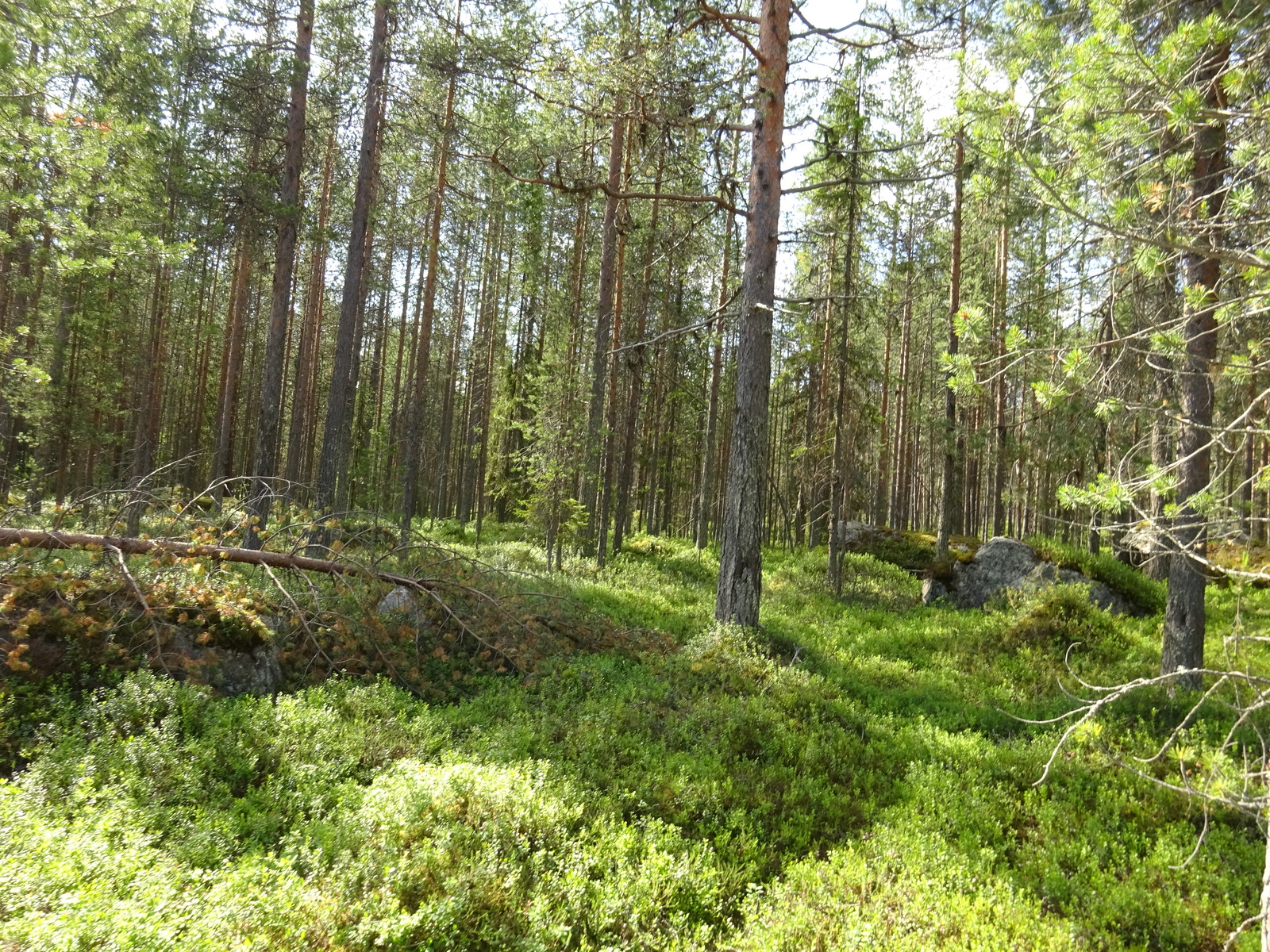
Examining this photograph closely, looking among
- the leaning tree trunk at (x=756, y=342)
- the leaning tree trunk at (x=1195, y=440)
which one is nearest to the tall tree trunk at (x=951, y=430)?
the leaning tree trunk at (x=1195, y=440)

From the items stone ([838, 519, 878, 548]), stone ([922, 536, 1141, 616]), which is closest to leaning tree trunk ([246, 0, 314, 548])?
stone ([922, 536, 1141, 616])

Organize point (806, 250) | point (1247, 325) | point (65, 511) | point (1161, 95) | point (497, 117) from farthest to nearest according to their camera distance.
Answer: point (806, 250) < point (497, 117) < point (1247, 325) < point (65, 511) < point (1161, 95)

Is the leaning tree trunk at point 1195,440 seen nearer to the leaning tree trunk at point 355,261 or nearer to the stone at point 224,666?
the stone at point 224,666

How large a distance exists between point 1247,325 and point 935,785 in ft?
22.1

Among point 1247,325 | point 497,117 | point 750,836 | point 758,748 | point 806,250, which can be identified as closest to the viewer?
point 750,836

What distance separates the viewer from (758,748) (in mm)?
5855

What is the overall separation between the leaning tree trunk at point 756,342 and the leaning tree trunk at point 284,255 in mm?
9095

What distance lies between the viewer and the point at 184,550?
6809 mm

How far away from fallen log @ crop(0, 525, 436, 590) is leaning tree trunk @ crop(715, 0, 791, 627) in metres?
4.13

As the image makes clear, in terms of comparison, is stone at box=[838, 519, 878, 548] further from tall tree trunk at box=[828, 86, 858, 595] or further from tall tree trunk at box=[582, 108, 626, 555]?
tall tree trunk at box=[582, 108, 626, 555]

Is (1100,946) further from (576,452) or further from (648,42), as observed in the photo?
(576,452)

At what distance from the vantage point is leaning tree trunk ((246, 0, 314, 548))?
39.9 ft

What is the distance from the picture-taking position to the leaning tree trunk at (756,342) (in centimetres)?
837

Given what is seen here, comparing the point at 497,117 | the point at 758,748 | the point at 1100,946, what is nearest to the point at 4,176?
the point at 497,117
